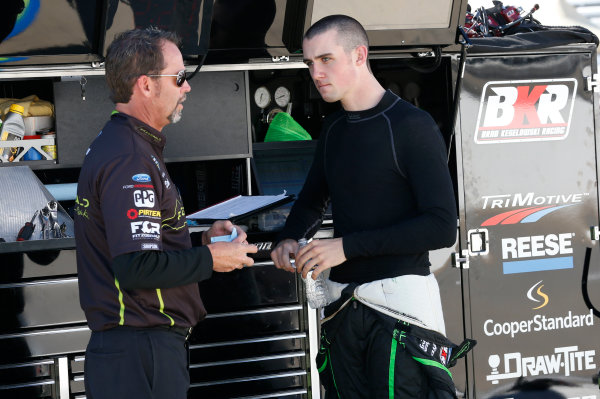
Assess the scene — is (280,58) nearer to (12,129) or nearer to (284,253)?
(12,129)

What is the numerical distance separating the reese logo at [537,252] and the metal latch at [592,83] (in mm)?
758

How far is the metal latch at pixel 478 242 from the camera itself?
3945mm

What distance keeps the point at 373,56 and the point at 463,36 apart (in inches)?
17.5

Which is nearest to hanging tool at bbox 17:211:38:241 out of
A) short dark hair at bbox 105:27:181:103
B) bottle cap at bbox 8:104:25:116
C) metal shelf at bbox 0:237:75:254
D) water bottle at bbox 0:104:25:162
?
metal shelf at bbox 0:237:75:254

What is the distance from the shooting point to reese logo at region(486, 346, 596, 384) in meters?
3.97

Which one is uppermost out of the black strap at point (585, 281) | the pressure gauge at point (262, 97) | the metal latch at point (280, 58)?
the metal latch at point (280, 58)

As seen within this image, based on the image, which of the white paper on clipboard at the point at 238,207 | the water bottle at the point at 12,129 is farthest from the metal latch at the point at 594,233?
the water bottle at the point at 12,129

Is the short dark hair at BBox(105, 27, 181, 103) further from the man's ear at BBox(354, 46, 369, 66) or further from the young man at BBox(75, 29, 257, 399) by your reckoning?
the man's ear at BBox(354, 46, 369, 66)

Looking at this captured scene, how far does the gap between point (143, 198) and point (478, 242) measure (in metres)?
2.34

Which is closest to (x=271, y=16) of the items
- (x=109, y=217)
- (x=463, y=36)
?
(x=463, y=36)

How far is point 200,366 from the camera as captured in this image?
360 centimetres

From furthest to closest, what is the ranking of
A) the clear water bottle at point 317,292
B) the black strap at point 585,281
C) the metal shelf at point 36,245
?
the black strap at point 585,281
the metal shelf at point 36,245
the clear water bottle at point 317,292

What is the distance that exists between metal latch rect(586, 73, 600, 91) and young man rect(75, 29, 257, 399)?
2.58m

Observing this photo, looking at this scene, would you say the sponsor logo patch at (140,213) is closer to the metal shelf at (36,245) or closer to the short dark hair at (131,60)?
the short dark hair at (131,60)
